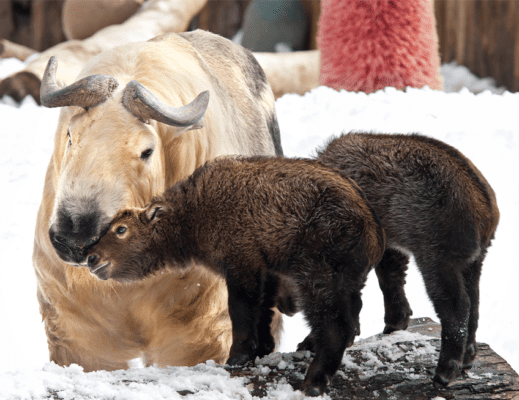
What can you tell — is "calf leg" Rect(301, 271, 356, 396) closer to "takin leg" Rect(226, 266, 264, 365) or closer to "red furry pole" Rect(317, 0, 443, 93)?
"takin leg" Rect(226, 266, 264, 365)

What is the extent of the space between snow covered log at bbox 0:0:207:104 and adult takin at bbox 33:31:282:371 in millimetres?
2469

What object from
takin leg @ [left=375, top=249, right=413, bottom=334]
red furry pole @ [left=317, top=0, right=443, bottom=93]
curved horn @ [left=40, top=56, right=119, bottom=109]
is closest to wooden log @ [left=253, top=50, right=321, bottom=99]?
red furry pole @ [left=317, top=0, right=443, bottom=93]

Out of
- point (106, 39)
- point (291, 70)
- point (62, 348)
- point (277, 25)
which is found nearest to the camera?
point (62, 348)

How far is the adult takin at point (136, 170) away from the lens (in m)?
1.42

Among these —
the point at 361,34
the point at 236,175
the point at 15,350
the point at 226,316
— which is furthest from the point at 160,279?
the point at 361,34

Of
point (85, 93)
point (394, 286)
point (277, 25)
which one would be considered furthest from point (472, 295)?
point (277, 25)

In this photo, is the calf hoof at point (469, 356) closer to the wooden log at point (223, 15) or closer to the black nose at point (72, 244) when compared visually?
the black nose at point (72, 244)

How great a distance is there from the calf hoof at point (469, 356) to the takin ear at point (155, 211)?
78cm

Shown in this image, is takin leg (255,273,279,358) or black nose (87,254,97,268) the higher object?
black nose (87,254,97,268)

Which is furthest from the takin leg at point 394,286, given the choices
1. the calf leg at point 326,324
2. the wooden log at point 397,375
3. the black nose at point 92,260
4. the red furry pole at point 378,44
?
the red furry pole at point 378,44

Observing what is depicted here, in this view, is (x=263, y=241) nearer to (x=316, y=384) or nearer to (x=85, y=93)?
(x=316, y=384)

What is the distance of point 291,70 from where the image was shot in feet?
17.4

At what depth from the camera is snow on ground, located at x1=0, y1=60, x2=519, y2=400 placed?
272cm

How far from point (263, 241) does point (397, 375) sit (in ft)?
1.49
